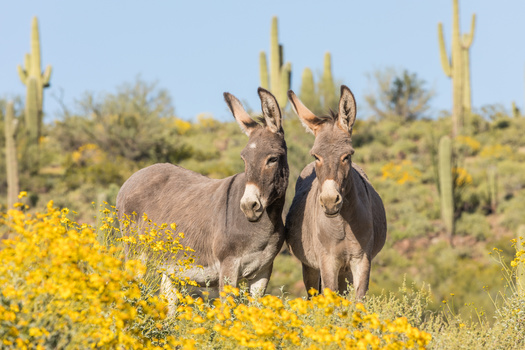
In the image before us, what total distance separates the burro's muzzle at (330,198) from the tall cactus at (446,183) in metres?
20.3

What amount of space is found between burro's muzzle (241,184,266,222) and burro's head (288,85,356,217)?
1.79 feet

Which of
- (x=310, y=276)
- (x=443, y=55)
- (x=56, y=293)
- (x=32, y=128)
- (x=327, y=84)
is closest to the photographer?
(x=56, y=293)

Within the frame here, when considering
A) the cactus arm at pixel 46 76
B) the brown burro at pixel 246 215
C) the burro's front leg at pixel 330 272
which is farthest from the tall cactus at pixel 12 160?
the burro's front leg at pixel 330 272

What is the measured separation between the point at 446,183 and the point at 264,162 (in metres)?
21.0

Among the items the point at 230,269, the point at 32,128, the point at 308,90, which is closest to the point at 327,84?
the point at 308,90

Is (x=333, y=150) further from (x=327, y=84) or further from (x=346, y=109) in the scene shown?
(x=327, y=84)

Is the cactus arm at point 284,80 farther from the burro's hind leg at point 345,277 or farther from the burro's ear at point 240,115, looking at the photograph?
the burro's hind leg at point 345,277

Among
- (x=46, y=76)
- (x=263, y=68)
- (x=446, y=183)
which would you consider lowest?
(x=446, y=183)

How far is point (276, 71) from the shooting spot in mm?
31516

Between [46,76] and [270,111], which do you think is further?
[46,76]

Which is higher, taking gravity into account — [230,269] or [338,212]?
[338,212]

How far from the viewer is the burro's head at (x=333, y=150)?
498cm

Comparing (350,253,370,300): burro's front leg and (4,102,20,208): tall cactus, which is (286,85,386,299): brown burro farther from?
(4,102,20,208): tall cactus

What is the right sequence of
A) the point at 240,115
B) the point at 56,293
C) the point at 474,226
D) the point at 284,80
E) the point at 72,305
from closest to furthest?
the point at 56,293 → the point at 72,305 → the point at 240,115 → the point at 474,226 → the point at 284,80
